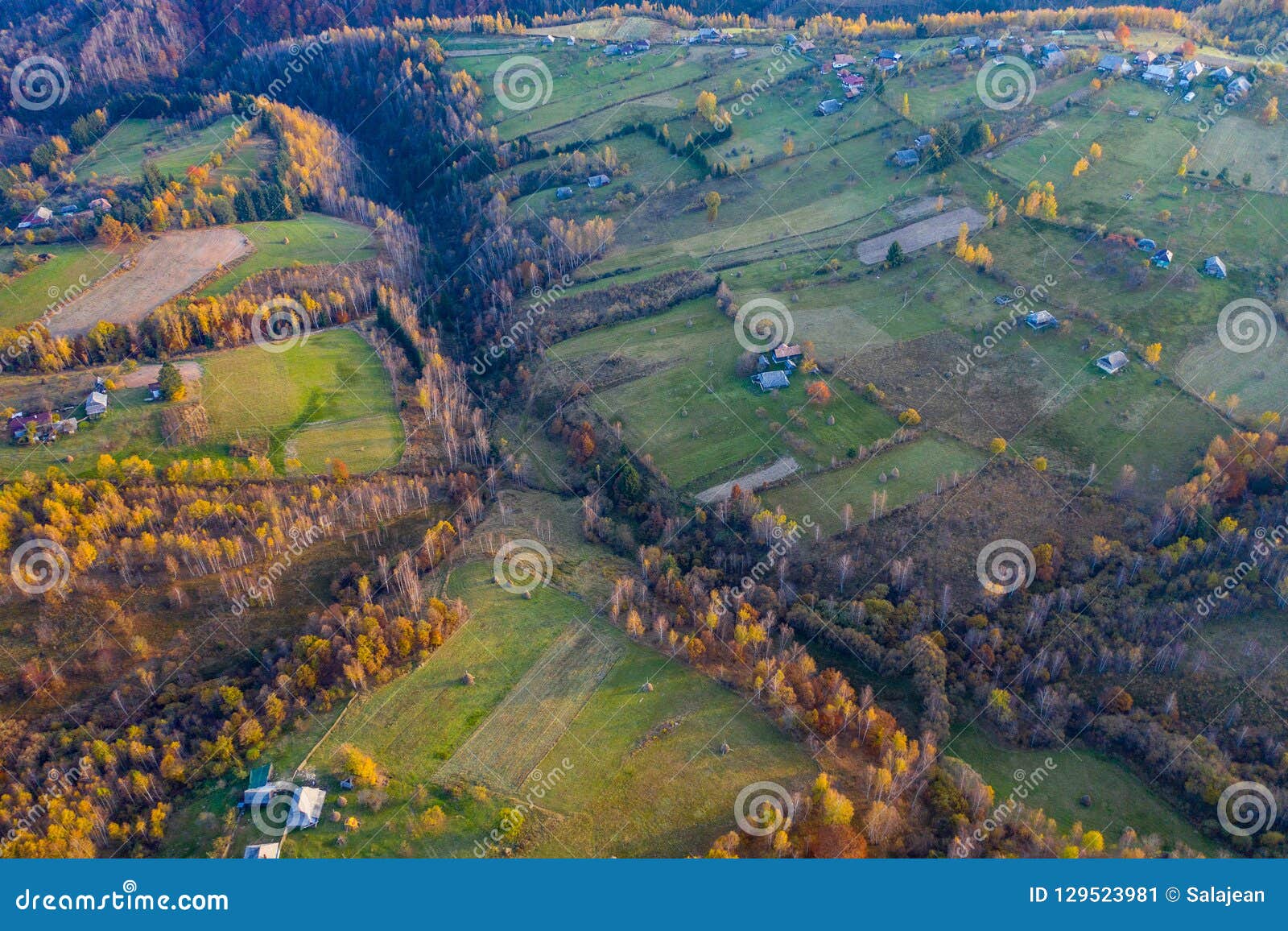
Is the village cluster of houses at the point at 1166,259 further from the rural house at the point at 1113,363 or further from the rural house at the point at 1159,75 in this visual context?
the rural house at the point at 1159,75

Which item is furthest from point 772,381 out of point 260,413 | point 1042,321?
point 260,413

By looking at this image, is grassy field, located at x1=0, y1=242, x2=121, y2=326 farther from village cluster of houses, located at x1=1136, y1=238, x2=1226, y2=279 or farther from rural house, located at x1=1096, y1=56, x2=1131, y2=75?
rural house, located at x1=1096, y1=56, x2=1131, y2=75

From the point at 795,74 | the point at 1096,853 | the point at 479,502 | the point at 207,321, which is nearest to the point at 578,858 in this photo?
the point at 1096,853

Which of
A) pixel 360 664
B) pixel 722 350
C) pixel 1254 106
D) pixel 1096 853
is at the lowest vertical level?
pixel 1096 853

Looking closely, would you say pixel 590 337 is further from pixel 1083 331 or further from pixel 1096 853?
pixel 1096 853

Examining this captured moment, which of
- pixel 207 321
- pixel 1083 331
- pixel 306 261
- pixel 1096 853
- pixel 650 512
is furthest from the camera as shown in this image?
pixel 306 261

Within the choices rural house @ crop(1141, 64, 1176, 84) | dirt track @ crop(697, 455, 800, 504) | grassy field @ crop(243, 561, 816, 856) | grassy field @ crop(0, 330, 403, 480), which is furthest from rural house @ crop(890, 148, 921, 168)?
grassy field @ crop(243, 561, 816, 856)

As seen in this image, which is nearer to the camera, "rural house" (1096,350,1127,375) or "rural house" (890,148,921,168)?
"rural house" (1096,350,1127,375)

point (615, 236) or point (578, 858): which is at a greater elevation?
point (615, 236)

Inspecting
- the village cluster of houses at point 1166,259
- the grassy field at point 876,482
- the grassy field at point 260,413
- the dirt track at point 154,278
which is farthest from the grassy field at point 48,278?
the village cluster of houses at point 1166,259
